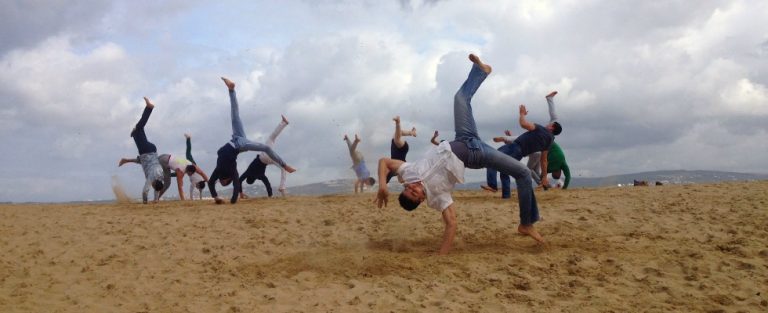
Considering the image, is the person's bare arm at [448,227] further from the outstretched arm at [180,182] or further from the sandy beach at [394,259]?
the outstretched arm at [180,182]

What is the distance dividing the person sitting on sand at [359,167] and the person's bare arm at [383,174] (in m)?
8.10

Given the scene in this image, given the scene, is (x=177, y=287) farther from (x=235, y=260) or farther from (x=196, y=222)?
(x=196, y=222)

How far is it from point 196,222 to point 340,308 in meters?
4.51

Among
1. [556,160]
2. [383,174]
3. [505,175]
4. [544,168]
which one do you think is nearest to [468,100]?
[383,174]

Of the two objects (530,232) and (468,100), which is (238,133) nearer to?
(468,100)

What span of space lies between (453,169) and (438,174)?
191mm

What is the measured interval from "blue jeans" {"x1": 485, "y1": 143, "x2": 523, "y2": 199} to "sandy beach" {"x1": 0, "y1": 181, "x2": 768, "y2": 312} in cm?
92

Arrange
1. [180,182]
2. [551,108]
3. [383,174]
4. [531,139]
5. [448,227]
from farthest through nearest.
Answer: [180,182] → [551,108] → [531,139] → [448,227] → [383,174]

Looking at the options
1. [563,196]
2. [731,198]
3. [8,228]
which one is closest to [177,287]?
[8,228]

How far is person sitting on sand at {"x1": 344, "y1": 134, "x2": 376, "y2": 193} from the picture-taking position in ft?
48.9

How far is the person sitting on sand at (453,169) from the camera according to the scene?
6.58 m

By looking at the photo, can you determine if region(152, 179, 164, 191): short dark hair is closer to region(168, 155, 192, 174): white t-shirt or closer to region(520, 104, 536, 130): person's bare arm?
region(168, 155, 192, 174): white t-shirt

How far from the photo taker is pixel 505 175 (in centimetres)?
1119

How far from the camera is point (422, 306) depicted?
5.08 m
